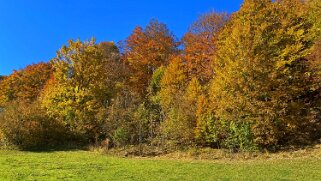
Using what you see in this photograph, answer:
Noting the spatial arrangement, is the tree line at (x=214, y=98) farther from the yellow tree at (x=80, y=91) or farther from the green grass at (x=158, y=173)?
the green grass at (x=158, y=173)

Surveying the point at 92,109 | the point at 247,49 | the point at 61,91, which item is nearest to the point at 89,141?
the point at 92,109

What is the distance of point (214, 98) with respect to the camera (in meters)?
26.6

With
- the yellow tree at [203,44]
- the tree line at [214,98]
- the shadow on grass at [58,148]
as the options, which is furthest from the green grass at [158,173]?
the yellow tree at [203,44]

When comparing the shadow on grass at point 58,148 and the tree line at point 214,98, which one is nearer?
the tree line at point 214,98

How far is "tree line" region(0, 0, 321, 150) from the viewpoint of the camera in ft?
80.8

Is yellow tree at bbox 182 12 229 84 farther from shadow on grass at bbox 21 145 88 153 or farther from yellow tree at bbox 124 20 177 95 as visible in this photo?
shadow on grass at bbox 21 145 88 153

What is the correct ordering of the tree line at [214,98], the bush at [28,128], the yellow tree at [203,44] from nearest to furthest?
the tree line at [214,98]
the bush at [28,128]
the yellow tree at [203,44]

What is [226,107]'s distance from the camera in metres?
25.2

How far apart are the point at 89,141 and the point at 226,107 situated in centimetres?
1362

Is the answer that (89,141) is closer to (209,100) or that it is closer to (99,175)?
(209,100)

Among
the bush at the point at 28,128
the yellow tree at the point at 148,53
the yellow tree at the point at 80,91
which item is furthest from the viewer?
the yellow tree at the point at 148,53

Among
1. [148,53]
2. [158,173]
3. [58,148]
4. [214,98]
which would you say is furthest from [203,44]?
[158,173]

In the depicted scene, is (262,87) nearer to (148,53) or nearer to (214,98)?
(214,98)

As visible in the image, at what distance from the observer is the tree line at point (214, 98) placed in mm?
24641
